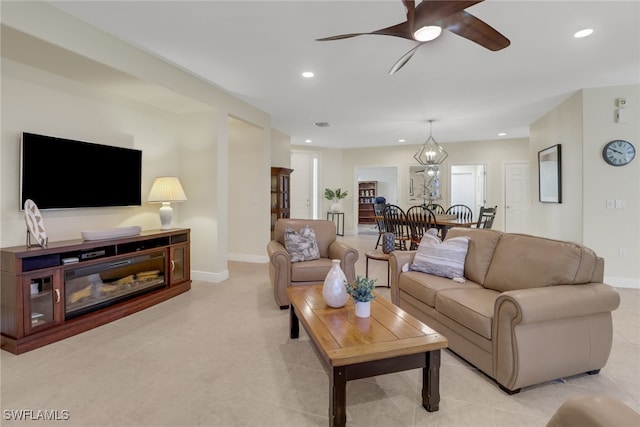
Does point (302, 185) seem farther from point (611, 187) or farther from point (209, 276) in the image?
point (611, 187)

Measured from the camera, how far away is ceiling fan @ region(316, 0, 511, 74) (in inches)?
66.3

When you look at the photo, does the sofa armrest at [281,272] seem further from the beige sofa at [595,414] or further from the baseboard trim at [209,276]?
the beige sofa at [595,414]

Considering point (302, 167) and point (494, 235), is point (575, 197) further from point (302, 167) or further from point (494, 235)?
point (302, 167)

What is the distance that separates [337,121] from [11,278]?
4.85 m

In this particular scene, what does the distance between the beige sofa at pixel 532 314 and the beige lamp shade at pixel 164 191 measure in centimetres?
303

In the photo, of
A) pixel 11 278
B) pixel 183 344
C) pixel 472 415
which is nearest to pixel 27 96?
pixel 11 278

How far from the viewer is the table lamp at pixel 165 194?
11.8 feet

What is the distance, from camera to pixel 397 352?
1498mm

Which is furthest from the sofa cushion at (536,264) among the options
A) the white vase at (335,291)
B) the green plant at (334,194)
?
the green plant at (334,194)

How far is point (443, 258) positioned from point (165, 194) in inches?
124

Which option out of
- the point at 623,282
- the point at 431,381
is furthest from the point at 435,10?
the point at 623,282

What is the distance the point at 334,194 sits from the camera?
28.5 ft

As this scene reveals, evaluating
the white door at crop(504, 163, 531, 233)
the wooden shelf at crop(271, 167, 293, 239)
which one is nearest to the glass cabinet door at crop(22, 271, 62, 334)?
the wooden shelf at crop(271, 167, 293, 239)

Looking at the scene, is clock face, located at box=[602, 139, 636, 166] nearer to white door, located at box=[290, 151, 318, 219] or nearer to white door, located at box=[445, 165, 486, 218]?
white door, located at box=[445, 165, 486, 218]
